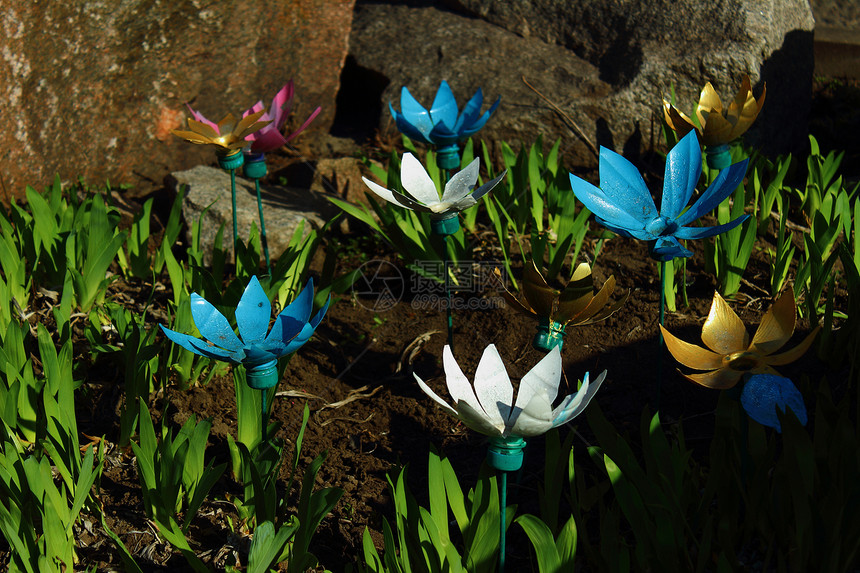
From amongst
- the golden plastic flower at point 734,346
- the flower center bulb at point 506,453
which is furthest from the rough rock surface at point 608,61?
the flower center bulb at point 506,453

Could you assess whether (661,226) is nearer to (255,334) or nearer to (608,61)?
(255,334)

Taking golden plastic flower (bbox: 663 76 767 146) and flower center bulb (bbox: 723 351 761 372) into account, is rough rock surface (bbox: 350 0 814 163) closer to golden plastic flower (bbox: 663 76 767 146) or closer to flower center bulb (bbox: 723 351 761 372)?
golden plastic flower (bbox: 663 76 767 146)

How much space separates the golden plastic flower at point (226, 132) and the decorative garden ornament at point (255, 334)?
2.31ft

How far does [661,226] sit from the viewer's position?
1.63 metres

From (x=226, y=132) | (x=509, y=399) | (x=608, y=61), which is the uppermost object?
(x=226, y=132)

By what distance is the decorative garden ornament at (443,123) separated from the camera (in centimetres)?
231

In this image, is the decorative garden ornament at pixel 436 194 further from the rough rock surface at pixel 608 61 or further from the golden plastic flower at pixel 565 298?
the rough rock surface at pixel 608 61

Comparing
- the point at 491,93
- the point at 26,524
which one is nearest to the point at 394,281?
the point at 491,93

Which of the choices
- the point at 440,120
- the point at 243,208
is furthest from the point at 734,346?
the point at 243,208

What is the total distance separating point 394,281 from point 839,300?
4.33ft

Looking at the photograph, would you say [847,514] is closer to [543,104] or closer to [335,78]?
[543,104]

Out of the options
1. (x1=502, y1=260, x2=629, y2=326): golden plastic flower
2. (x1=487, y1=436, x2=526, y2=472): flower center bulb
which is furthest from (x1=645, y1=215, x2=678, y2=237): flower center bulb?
(x1=487, y1=436, x2=526, y2=472): flower center bulb

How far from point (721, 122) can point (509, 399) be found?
1.12 metres

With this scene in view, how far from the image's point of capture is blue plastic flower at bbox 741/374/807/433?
51.0 inches
